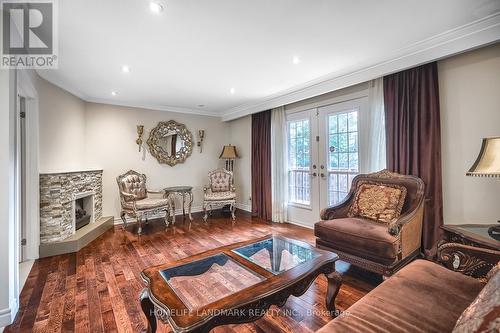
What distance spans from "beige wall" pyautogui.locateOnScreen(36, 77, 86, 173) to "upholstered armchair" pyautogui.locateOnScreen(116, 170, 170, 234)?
2.49 ft

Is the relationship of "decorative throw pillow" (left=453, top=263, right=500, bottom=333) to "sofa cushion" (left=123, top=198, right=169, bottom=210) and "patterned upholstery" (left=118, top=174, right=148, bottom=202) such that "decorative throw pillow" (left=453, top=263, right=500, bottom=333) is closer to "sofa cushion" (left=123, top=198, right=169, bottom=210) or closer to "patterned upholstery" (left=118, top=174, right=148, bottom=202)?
"sofa cushion" (left=123, top=198, right=169, bottom=210)

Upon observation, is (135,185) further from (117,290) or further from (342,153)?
(342,153)

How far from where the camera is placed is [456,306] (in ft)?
3.57

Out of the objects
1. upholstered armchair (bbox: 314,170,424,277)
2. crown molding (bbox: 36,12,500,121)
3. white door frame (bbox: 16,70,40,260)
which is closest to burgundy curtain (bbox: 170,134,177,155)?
crown molding (bbox: 36,12,500,121)

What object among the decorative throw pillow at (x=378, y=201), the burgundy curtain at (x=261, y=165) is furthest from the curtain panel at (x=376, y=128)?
the burgundy curtain at (x=261, y=165)

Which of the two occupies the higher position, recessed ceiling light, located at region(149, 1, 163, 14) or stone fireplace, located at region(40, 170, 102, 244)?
recessed ceiling light, located at region(149, 1, 163, 14)

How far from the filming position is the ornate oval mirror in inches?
186

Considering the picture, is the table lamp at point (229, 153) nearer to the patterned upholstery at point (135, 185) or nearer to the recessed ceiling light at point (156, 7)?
the patterned upholstery at point (135, 185)

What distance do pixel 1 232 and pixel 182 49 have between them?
2170 millimetres

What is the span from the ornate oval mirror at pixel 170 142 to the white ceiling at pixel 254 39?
4.35ft

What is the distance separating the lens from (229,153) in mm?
5293

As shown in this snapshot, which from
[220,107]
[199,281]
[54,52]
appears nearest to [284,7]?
[199,281]

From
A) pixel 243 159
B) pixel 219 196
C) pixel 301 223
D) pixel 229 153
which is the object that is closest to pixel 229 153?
pixel 229 153

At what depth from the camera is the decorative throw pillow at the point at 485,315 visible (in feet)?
2.00
